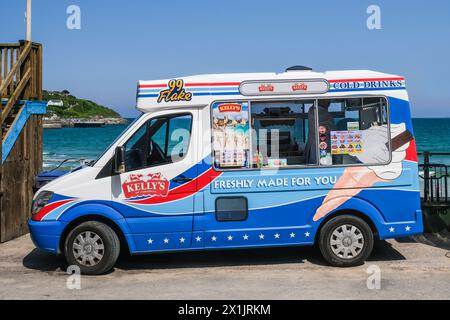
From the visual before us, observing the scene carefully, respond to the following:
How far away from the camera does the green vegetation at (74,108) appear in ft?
510

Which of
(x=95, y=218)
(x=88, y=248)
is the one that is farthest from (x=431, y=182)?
(x=88, y=248)

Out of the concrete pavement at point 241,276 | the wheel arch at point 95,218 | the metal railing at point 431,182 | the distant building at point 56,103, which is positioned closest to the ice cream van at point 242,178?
the wheel arch at point 95,218

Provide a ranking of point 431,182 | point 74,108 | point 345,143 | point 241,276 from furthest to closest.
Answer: point 74,108 < point 431,182 < point 345,143 < point 241,276

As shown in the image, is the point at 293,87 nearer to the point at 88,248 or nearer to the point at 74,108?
the point at 88,248

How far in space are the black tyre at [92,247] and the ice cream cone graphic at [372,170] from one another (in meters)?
2.87

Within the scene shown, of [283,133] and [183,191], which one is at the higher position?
[283,133]

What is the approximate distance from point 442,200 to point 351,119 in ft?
11.4

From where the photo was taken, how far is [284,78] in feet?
25.3

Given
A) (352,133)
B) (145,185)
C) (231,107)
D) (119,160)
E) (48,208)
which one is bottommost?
(48,208)

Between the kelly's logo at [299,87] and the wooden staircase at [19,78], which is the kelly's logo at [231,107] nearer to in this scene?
the kelly's logo at [299,87]

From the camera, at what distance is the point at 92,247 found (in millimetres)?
7488

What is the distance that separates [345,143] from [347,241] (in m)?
1.40

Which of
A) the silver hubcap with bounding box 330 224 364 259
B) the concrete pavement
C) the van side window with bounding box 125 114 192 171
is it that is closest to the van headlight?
the concrete pavement

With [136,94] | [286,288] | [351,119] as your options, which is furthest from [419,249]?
[136,94]
